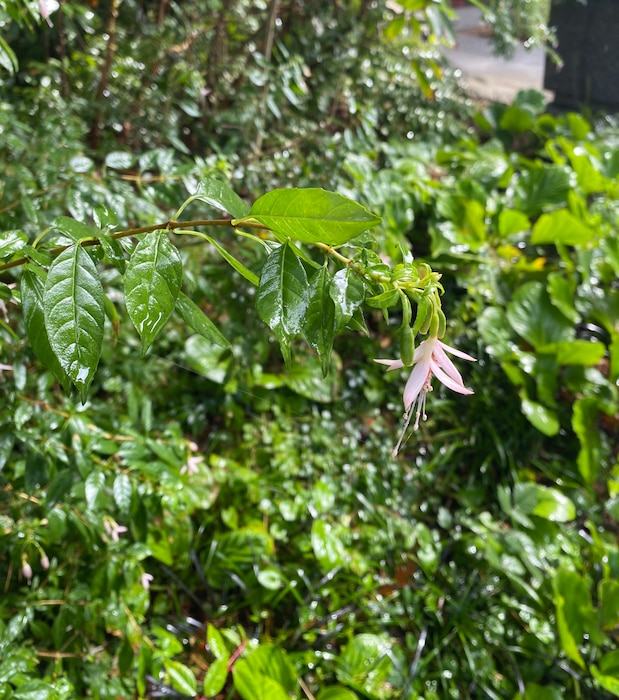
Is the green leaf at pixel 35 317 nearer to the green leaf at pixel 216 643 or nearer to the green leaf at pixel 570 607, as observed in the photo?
the green leaf at pixel 216 643

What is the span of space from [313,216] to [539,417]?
1587mm

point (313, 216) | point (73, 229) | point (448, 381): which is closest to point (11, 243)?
point (73, 229)

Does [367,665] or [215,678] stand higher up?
[215,678]

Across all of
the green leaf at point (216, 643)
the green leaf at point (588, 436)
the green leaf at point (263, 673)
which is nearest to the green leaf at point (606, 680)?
the green leaf at point (588, 436)

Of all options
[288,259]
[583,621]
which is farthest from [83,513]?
[583,621]

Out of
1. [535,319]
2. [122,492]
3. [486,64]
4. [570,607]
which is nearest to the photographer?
[122,492]

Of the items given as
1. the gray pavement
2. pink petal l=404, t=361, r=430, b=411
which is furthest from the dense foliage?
the gray pavement

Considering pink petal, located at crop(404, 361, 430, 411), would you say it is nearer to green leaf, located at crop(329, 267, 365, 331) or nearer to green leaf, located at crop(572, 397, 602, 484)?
green leaf, located at crop(329, 267, 365, 331)

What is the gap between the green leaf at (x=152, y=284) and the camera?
43cm

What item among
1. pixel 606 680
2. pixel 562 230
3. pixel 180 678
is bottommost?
pixel 606 680

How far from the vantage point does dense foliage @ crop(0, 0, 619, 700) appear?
3.31 feet

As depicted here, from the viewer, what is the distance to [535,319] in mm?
1979

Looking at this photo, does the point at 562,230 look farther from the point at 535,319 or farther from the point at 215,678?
the point at 215,678

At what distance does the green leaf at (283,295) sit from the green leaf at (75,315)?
0.12m
